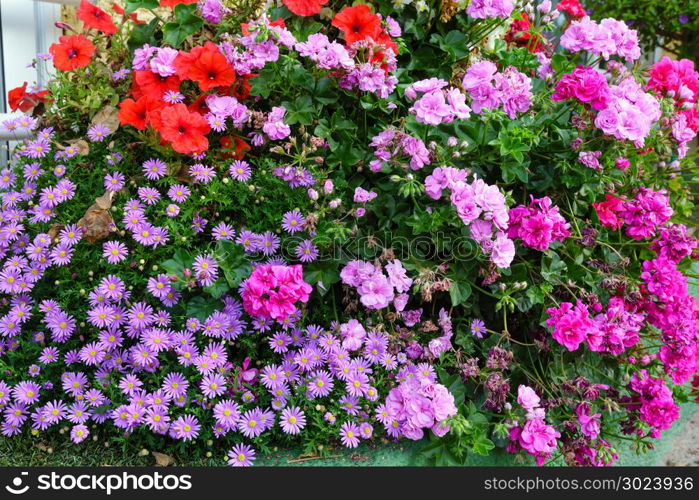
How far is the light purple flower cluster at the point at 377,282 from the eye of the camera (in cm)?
175

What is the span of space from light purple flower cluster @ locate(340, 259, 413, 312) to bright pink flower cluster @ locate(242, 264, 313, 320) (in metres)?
0.17

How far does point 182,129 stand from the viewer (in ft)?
6.02

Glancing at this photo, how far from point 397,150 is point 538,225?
1.55 feet

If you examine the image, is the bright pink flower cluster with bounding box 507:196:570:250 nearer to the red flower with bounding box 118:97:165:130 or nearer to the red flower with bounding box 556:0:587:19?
the red flower with bounding box 556:0:587:19

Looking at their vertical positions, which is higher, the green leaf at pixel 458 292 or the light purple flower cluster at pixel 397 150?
the light purple flower cluster at pixel 397 150

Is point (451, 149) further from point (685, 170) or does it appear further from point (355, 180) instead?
point (685, 170)

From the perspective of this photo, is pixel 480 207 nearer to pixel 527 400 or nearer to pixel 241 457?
pixel 527 400

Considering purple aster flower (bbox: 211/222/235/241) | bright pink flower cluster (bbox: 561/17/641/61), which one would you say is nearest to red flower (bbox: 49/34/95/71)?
purple aster flower (bbox: 211/222/235/241)

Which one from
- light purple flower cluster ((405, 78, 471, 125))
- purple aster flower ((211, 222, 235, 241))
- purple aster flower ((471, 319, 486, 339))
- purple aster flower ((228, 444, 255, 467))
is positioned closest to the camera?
purple aster flower ((228, 444, 255, 467))

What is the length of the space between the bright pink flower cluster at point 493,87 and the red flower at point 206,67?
2.41ft

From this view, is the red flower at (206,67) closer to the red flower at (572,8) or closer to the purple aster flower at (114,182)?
the purple aster flower at (114,182)

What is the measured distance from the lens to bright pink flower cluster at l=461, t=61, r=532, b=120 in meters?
1.84

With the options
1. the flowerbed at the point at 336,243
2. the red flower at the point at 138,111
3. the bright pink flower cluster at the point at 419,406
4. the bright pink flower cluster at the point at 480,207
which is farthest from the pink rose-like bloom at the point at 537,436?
the red flower at the point at 138,111
